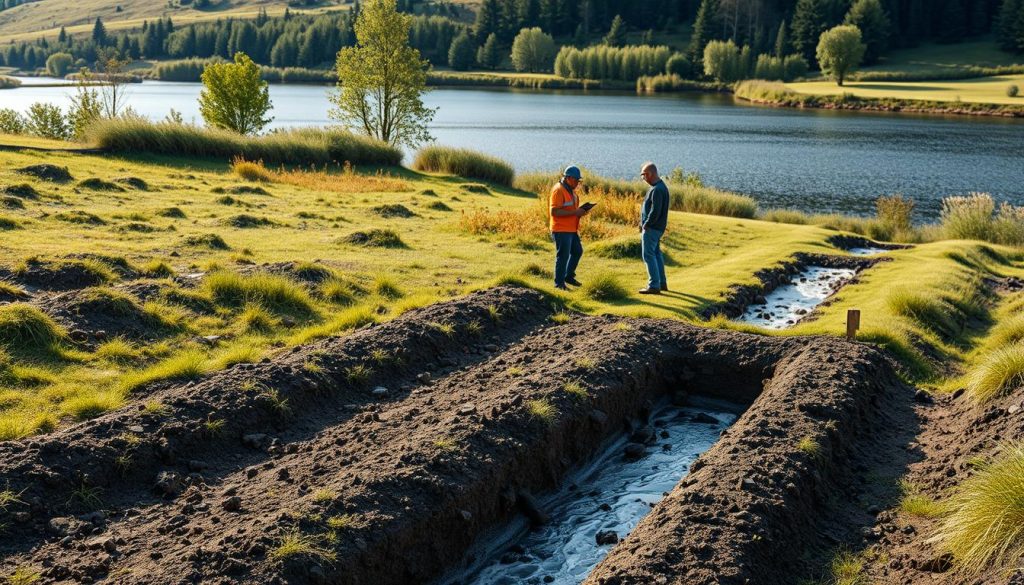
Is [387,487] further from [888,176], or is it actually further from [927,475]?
[888,176]

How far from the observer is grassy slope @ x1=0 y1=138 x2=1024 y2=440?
1262 centimetres

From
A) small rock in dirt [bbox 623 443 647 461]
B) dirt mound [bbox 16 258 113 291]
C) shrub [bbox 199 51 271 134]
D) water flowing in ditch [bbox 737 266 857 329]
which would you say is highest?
shrub [bbox 199 51 271 134]

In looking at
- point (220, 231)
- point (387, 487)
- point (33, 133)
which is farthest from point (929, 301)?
point (33, 133)

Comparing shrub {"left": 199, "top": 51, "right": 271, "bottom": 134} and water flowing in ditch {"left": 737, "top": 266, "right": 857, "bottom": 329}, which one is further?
shrub {"left": 199, "top": 51, "right": 271, "bottom": 134}

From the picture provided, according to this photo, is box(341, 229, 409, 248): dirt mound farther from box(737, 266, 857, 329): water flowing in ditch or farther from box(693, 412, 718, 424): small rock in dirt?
box(693, 412, 718, 424): small rock in dirt

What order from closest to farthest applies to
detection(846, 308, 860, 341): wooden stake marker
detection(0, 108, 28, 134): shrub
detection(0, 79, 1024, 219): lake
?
1. detection(846, 308, 860, 341): wooden stake marker
2. detection(0, 108, 28, 134): shrub
3. detection(0, 79, 1024, 219): lake

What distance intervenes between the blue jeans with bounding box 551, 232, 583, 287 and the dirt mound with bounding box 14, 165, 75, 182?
17.5m

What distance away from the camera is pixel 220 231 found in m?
22.6

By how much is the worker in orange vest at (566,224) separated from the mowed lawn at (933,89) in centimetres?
10174

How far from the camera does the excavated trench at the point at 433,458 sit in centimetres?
807

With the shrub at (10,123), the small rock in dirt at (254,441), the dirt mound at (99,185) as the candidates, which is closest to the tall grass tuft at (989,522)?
the small rock in dirt at (254,441)

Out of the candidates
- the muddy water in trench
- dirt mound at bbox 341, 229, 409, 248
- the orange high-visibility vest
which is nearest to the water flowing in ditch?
the orange high-visibility vest

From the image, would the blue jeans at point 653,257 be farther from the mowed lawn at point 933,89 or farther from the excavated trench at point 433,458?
the mowed lawn at point 933,89

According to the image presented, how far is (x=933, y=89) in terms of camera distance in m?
120
